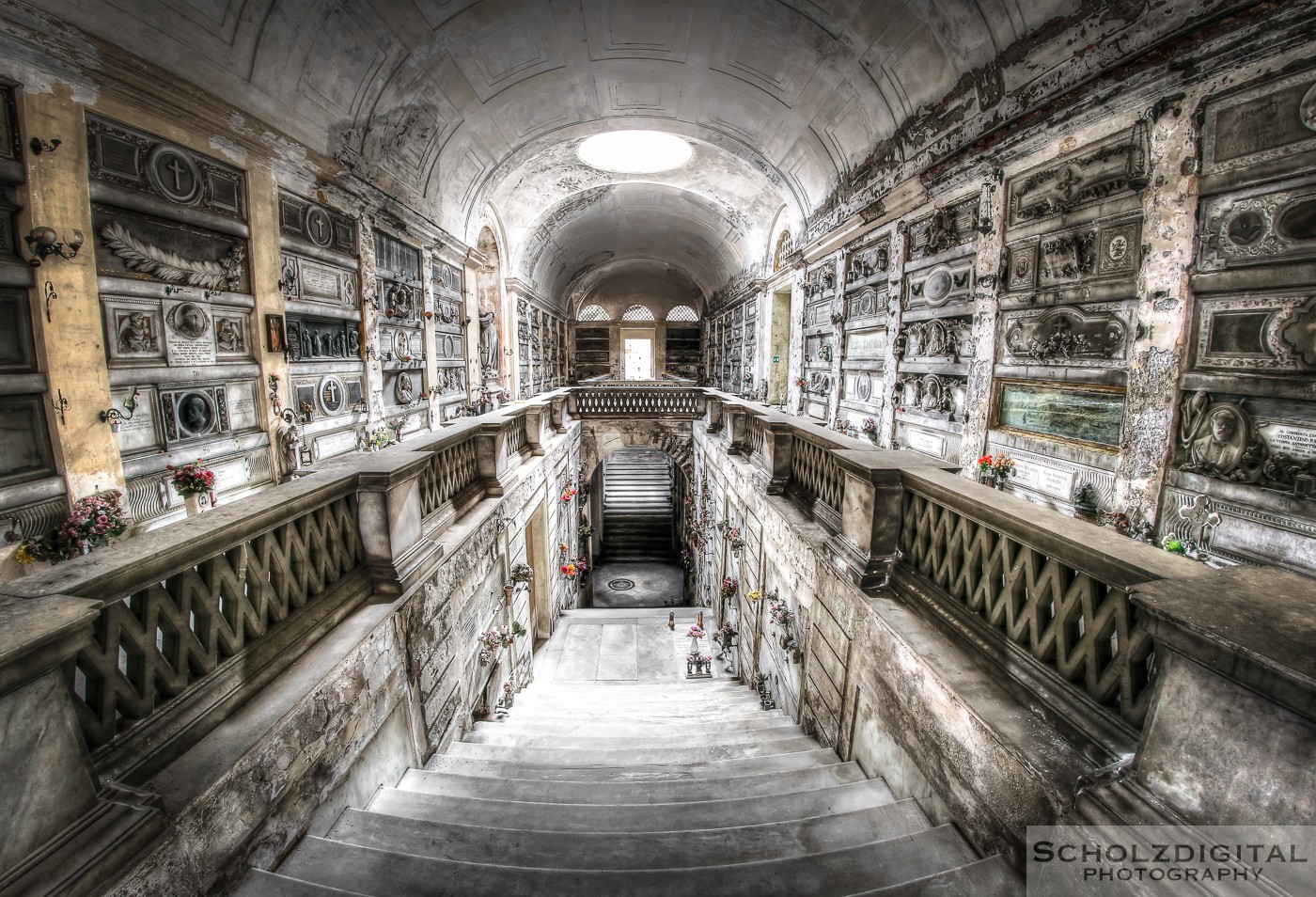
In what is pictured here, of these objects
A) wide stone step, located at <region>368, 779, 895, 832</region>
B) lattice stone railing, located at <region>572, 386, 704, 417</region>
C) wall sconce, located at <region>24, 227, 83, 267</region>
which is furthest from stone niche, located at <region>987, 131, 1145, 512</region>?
lattice stone railing, located at <region>572, 386, 704, 417</region>

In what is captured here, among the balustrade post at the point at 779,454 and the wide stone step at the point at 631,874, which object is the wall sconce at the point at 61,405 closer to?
the wide stone step at the point at 631,874

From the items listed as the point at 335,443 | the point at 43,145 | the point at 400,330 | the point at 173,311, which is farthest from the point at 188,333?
the point at 400,330

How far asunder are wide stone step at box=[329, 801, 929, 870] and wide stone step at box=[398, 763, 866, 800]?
0.48 m

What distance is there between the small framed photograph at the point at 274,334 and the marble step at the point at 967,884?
A: 22.0ft

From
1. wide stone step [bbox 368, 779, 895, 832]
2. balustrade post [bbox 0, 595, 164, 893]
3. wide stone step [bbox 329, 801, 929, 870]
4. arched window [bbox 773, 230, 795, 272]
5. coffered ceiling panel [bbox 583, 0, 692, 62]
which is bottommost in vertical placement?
wide stone step [bbox 368, 779, 895, 832]

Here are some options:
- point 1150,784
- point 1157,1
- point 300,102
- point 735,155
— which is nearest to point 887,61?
point 1157,1

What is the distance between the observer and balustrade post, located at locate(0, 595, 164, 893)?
54.3 inches

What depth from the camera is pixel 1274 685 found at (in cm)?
131

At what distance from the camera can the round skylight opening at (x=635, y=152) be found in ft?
40.2

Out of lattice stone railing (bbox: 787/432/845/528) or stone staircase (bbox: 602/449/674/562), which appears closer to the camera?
lattice stone railing (bbox: 787/432/845/528)

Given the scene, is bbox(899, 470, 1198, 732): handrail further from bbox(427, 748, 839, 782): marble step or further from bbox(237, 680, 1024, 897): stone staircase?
bbox(427, 748, 839, 782): marble step

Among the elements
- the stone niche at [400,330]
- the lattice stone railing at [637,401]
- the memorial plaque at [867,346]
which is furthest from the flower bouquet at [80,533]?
the lattice stone railing at [637,401]

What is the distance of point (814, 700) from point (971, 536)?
6.84 feet

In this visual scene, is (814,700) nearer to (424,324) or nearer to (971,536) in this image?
(971,536)
